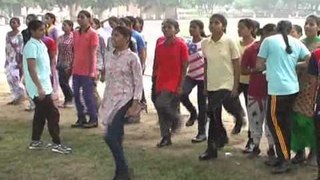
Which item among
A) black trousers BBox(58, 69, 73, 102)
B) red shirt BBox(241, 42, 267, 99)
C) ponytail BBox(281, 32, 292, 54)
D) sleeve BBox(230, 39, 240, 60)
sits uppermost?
ponytail BBox(281, 32, 292, 54)

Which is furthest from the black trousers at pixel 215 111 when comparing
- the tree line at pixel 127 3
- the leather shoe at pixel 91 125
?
the tree line at pixel 127 3

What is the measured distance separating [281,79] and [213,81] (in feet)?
2.67

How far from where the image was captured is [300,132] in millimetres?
5824

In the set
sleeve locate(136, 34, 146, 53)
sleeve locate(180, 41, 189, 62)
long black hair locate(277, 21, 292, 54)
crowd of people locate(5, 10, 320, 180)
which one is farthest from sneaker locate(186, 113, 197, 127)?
long black hair locate(277, 21, 292, 54)

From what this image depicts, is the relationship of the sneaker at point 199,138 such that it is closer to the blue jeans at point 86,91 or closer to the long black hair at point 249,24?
the long black hair at point 249,24

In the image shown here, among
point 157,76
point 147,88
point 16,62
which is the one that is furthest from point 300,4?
point 157,76

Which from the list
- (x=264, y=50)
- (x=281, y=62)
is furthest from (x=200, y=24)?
(x=281, y=62)

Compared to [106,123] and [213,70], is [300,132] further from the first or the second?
[106,123]

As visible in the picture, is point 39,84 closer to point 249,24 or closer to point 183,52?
point 183,52

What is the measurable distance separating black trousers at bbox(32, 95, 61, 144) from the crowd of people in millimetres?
12

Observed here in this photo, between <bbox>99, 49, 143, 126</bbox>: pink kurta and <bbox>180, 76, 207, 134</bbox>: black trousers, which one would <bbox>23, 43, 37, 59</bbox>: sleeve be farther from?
<bbox>180, 76, 207, 134</bbox>: black trousers

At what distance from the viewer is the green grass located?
5.72 metres

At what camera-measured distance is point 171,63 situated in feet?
21.6

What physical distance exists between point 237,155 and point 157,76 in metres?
1.33
